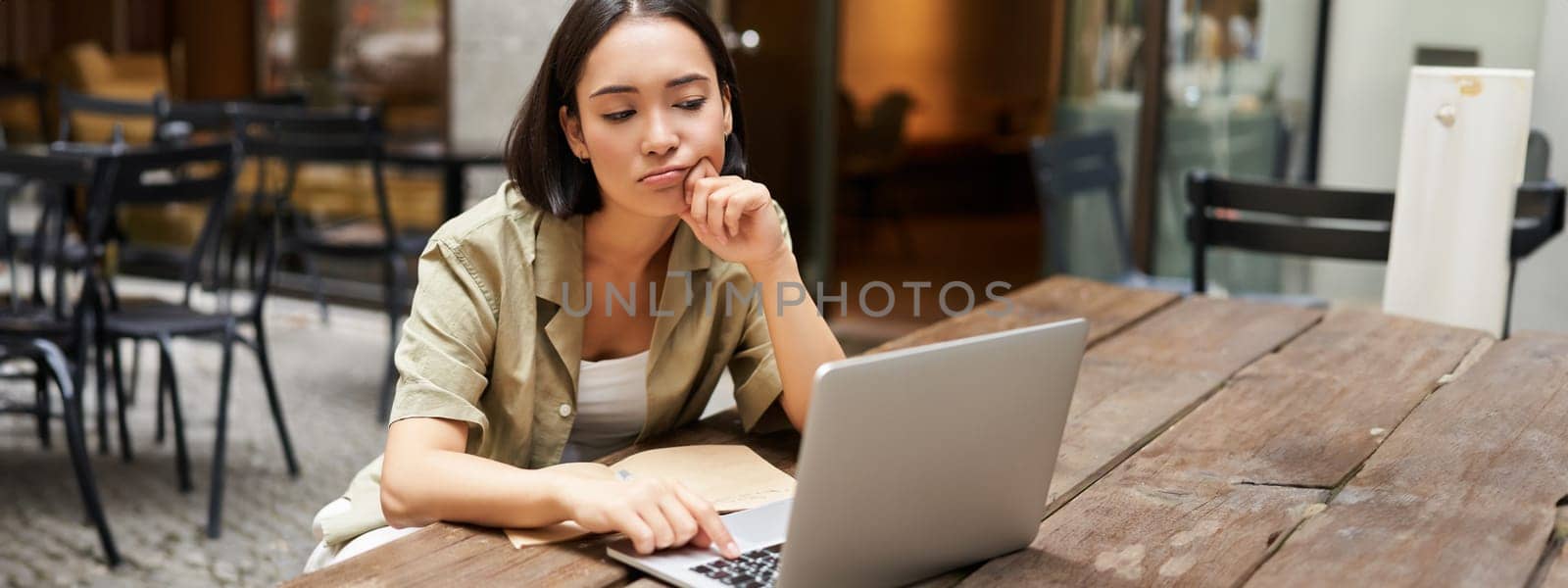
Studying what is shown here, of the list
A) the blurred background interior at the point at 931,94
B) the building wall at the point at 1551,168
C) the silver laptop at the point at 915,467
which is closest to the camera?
the silver laptop at the point at 915,467

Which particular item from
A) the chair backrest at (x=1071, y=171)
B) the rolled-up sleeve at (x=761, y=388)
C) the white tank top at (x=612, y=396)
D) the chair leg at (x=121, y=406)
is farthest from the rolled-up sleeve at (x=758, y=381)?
the chair leg at (x=121, y=406)

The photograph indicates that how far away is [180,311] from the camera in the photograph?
3582 mm

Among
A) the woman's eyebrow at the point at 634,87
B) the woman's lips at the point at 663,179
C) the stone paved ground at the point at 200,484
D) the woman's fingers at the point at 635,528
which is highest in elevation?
the woman's eyebrow at the point at 634,87

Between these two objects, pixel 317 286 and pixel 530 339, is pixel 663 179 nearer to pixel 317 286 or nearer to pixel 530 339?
pixel 530 339

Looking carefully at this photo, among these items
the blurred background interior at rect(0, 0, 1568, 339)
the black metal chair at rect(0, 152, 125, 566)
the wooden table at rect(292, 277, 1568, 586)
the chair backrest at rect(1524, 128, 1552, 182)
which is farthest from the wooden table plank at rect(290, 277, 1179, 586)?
the chair backrest at rect(1524, 128, 1552, 182)

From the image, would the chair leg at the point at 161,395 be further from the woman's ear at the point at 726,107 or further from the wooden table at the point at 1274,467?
the woman's ear at the point at 726,107

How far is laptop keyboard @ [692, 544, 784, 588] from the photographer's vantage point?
111cm

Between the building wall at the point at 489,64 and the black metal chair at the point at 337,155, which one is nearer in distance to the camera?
the black metal chair at the point at 337,155

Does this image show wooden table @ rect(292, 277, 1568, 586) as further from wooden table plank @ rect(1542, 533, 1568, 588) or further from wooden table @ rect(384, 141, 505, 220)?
wooden table @ rect(384, 141, 505, 220)

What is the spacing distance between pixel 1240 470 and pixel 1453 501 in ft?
0.64

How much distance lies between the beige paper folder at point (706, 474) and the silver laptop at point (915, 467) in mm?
80

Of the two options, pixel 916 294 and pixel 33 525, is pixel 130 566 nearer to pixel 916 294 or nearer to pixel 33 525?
pixel 33 525

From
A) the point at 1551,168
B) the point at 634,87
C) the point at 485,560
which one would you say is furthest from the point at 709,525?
the point at 1551,168

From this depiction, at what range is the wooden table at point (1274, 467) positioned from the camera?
116cm
